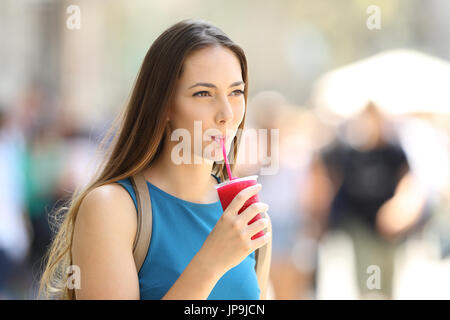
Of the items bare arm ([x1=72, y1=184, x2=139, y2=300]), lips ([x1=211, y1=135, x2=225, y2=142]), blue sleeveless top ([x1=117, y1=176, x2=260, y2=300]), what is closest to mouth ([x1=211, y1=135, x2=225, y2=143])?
lips ([x1=211, y1=135, x2=225, y2=142])

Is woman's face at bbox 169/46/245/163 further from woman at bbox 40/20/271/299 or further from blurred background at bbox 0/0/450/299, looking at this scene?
blurred background at bbox 0/0/450/299

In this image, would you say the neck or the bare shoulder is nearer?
the bare shoulder

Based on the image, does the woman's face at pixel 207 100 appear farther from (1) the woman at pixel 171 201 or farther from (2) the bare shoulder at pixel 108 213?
(2) the bare shoulder at pixel 108 213

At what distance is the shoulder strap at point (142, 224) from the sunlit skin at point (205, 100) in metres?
0.12

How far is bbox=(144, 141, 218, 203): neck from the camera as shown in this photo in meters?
1.89

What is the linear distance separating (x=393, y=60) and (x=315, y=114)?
221cm

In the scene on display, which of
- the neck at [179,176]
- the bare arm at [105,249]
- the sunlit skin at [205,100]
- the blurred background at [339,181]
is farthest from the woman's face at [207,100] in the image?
the blurred background at [339,181]

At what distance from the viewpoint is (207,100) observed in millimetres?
1766

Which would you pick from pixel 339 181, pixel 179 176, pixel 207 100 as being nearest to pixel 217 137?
pixel 207 100

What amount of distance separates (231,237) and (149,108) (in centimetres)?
53

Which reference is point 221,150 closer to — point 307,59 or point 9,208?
point 9,208

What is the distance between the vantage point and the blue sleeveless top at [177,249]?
1672mm

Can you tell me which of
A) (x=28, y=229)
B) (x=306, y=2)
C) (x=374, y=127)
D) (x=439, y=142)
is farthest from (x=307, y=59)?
(x=28, y=229)

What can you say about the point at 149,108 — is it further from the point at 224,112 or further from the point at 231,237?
the point at 231,237
